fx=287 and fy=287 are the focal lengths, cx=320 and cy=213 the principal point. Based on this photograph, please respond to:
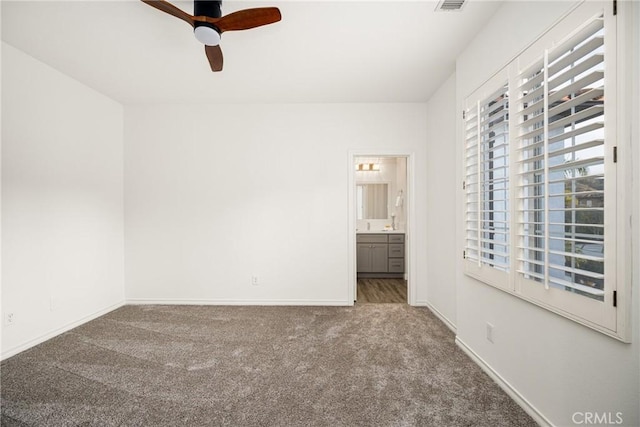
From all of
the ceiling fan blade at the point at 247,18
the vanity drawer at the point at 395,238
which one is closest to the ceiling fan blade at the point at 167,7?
the ceiling fan blade at the point at 247,18

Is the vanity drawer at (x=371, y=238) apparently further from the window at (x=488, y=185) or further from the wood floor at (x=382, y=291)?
the window at (x=488, y=185)

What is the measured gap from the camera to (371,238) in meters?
5.27

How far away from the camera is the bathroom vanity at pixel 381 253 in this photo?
5.24 m

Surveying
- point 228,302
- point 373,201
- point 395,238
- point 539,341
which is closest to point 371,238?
point 395,238

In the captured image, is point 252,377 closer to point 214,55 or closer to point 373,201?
point 214,55

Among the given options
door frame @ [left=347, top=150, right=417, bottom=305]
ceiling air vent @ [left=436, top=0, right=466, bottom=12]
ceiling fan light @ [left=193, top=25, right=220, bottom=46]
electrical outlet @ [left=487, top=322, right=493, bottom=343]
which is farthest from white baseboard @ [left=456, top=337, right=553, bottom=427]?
ceiling fan light @ [left=193, top=25, right=220, bottom=46]

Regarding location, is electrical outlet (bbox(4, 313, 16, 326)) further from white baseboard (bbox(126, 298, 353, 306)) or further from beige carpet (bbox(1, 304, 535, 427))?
white baseboard (bbox(126, 298, 353, 306))

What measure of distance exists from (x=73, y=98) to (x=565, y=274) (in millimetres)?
4613

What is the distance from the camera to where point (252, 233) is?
3.88 metres

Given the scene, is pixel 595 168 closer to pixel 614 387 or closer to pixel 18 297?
pixel 614 387

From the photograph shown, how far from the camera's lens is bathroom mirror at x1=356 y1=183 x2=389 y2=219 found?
601cm

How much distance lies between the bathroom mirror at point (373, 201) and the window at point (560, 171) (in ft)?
12.4

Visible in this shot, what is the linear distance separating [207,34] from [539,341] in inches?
111

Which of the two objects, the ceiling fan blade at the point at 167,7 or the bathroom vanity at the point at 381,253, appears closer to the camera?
the ceiling fan blade at the point at 167,7
